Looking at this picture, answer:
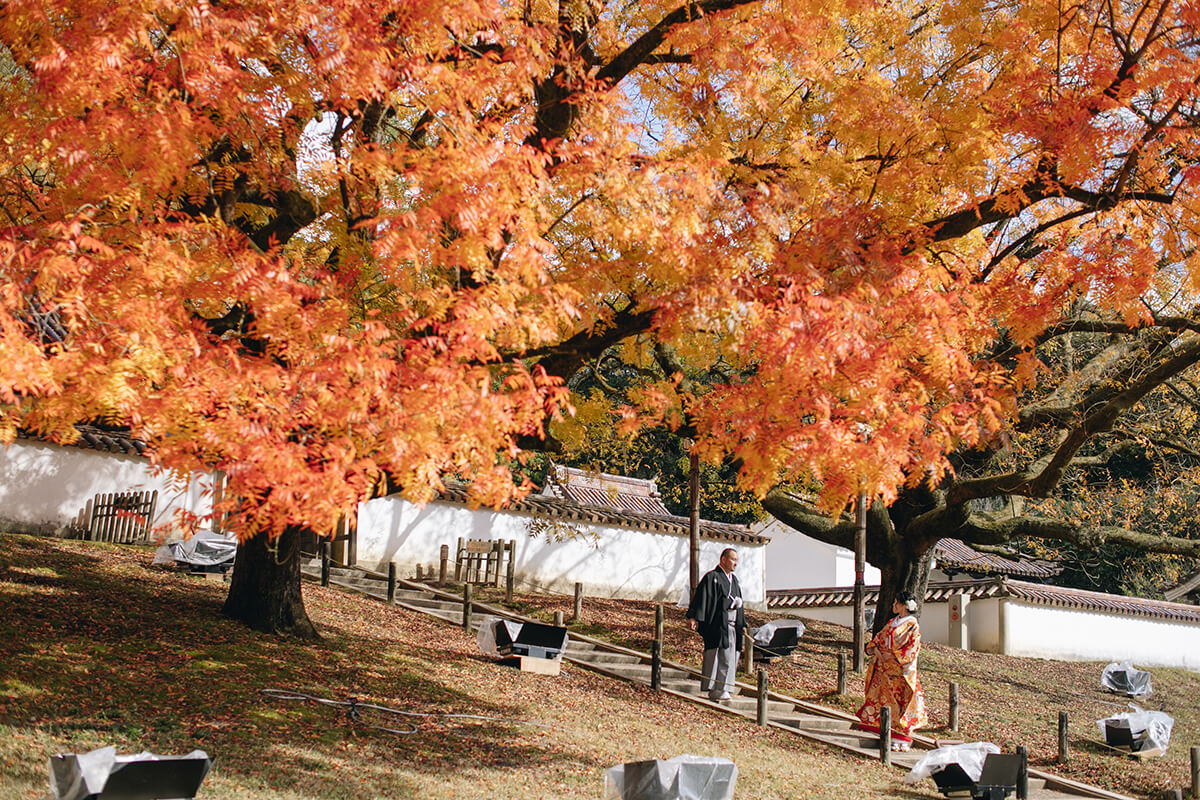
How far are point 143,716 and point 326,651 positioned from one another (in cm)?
337

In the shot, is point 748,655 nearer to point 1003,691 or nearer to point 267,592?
point 1003,691

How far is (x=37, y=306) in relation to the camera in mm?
6793

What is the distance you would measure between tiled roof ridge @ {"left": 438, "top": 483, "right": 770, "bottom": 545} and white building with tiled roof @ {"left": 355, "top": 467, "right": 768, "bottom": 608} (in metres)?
0.02

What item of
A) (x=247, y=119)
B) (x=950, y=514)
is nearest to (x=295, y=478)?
(x=247, y=119)

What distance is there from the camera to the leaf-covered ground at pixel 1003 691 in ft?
39.3

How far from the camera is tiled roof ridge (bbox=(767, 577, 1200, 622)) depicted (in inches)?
918

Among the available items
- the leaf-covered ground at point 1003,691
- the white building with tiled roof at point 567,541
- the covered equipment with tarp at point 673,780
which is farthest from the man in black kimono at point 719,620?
the covered equipment with tarp at point 673,780

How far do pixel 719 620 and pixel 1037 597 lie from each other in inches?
563

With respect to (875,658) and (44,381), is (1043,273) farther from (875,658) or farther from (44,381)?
(44,381)

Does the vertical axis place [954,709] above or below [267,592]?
below

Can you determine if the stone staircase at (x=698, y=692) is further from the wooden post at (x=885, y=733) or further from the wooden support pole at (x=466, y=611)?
the wooden support pole at (x=466, y=611)

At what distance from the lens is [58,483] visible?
16.0m

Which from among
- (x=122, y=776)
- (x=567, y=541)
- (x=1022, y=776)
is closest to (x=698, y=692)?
(x=1022, y=776)

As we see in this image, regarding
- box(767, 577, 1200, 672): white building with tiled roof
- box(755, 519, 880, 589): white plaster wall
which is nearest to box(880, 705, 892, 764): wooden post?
box(767, 577, 1200, 672): white building with tiled roof
